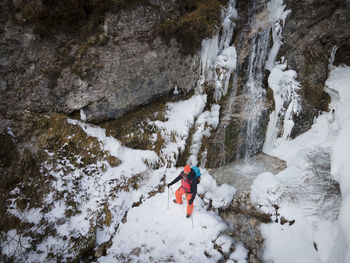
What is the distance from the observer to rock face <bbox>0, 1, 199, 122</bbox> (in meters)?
5.41

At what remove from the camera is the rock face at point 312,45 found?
23.6 ft

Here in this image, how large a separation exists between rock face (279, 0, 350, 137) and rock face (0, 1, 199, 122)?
4579 mm

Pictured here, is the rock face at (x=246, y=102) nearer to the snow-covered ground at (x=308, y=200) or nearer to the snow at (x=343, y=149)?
the snow-covered ground at (x=308, y=200)

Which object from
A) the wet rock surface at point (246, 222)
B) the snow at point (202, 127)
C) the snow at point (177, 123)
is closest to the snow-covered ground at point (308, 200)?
the wet rock surface at point (246, 222)

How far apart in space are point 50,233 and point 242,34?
9285 mm

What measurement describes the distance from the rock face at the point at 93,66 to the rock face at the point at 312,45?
15.0ft

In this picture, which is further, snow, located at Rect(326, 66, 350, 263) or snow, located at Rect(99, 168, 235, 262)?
snow, located at Rect(99, 168, 235, 262)

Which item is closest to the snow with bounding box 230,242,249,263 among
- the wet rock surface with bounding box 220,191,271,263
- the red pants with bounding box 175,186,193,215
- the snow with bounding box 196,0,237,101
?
the wet rock surface with bounding box 220,191,271,263

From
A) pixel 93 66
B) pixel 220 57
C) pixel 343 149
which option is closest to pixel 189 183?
pixel 343 149

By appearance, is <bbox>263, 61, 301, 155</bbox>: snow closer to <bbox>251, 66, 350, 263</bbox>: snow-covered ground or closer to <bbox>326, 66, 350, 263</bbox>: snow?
<bbox>251, 66, 350, 263</bbox>: snow-covered ground

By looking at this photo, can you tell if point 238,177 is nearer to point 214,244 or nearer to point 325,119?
point 214,244

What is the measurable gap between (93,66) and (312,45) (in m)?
8.54

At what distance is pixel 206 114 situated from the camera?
7418 millimetres

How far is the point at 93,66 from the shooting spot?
6.14m
